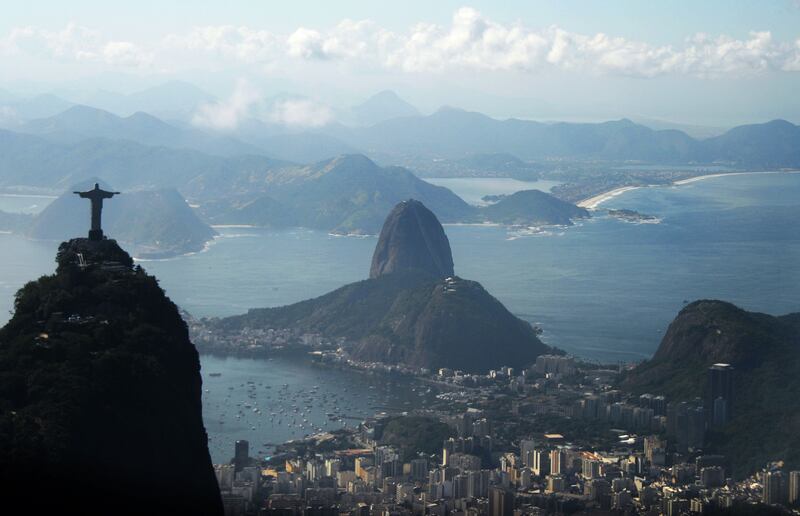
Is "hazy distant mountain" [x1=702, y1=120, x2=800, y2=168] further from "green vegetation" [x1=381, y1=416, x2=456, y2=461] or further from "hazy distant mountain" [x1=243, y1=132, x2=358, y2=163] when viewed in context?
"green vegetation" [x1=381, y1=416, x2=456, y2=461]

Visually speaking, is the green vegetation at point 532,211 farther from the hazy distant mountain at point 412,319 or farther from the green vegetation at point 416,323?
the green vegetation at point 416,323

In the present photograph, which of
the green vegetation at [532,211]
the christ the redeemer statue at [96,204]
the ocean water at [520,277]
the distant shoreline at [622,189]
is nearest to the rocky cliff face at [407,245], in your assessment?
the ocean water at [520,277]

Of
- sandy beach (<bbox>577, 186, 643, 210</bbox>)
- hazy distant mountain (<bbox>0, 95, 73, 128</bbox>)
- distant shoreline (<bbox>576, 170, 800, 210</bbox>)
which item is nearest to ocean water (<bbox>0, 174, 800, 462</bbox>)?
sandy beach (<bbox>577, 186, 643, 210</bbox>)

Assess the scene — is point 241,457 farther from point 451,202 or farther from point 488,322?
point 451,202

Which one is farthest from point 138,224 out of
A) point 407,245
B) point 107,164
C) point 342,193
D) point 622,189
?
point 622,189

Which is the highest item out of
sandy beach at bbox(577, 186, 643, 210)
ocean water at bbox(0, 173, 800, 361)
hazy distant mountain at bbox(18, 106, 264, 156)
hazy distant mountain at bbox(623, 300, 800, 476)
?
hazy distant mountain at bbox(18, 106, 264, 156)

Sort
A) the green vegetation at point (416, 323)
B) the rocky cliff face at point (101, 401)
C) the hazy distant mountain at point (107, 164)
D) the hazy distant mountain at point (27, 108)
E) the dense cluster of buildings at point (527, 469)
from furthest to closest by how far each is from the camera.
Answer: the hazy distant mountain at point (27, 108) → the hazy distant mountain at point (107, 164) → the green vegetation at point (416, 323) → the dense cluster of buildings at point (527, 469) → the rocky cliff face at point (101, 401)

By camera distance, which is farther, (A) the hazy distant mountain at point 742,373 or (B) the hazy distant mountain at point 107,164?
(B) the hazy distant mountain at point 107,164

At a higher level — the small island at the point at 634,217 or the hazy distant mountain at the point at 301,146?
the hazy distant mountain at the point at 301,146
